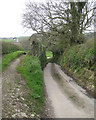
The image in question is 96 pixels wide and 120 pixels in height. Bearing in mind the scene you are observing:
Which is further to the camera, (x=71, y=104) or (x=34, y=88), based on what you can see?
(x=34, y=88)

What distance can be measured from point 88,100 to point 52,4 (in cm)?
1864

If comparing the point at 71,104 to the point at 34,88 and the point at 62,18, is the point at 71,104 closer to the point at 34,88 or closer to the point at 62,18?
the point at 34,88

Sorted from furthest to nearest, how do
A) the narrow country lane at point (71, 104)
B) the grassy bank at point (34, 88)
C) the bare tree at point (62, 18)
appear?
the bare tree at point (62, 18) < the grassy bank at point (34, 88) < the narrow country lane at point (71, 104)

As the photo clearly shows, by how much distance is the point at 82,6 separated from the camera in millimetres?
21578

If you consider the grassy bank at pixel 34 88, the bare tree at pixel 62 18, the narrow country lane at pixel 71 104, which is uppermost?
the bare tree at pixel 62 18

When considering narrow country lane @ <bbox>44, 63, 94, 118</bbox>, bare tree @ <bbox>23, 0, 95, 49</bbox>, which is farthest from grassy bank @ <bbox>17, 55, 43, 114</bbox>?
bare tree @ <bbox>23, 0, 95, 49</bbox>

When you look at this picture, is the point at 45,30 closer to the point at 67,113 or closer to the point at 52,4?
the point at 52,4

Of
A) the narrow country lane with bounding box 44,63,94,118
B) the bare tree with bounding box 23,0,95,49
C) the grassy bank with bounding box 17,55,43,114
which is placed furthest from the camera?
the bare tree with bounding box 23,0,95,49

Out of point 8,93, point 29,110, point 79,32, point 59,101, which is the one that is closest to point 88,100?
point 59,101

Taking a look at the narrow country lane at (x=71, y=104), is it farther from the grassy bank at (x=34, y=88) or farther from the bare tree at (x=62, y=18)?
the bare tree at (x=62, y=18)

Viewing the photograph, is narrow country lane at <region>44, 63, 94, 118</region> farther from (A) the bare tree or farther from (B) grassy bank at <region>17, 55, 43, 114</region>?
(A) the bare tree

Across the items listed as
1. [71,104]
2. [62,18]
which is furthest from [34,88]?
[62,18]

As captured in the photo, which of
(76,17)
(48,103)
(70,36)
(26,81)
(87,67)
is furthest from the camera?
(70,36)

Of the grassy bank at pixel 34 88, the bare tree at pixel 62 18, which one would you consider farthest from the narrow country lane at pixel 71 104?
the bare tree at pixel 62 18
